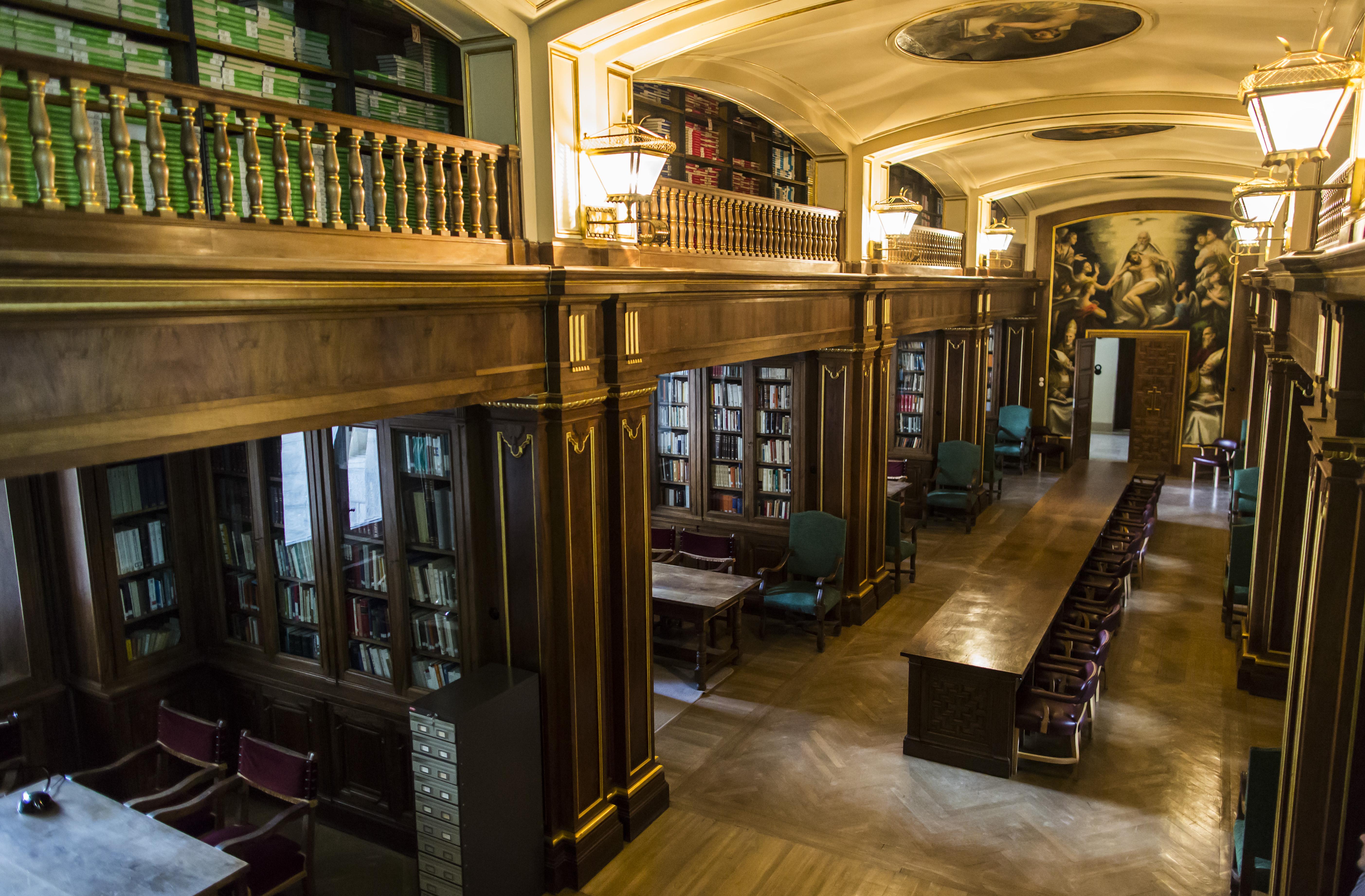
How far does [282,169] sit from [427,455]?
197 centimetres

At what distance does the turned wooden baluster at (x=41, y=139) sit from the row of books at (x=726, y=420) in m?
7.17

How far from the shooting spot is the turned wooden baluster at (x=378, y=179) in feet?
12.7

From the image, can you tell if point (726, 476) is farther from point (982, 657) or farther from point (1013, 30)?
point (1013, 30)

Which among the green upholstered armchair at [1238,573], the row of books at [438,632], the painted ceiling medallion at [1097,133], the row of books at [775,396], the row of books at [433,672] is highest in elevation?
the painted ceiling medallion at [1097,133]

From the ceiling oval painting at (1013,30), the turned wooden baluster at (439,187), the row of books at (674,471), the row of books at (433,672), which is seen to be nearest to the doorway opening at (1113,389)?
the row of books at (674,471)

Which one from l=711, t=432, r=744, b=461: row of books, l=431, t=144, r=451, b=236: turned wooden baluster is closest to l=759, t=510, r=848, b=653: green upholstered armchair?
l=711, t=432, r=744, b=461: row of books

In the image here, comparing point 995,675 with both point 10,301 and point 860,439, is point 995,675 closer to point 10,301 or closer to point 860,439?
Result: point 860,439

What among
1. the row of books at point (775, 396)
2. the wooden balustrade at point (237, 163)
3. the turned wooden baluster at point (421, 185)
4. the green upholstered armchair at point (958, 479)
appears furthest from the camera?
the green upholstered armchair at point (958, 479)

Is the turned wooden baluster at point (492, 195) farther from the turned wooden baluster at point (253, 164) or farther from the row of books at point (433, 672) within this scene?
the row of books at point (433, 672)

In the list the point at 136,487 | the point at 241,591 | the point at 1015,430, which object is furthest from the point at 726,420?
the point at 1015,430

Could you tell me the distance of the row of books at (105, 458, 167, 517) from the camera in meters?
5.68

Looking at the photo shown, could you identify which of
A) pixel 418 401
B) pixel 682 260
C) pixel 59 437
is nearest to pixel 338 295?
pixel 418 401

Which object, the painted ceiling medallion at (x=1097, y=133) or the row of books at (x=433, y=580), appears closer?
the row of books at (x=433, y=580)

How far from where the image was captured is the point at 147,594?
5945mm
